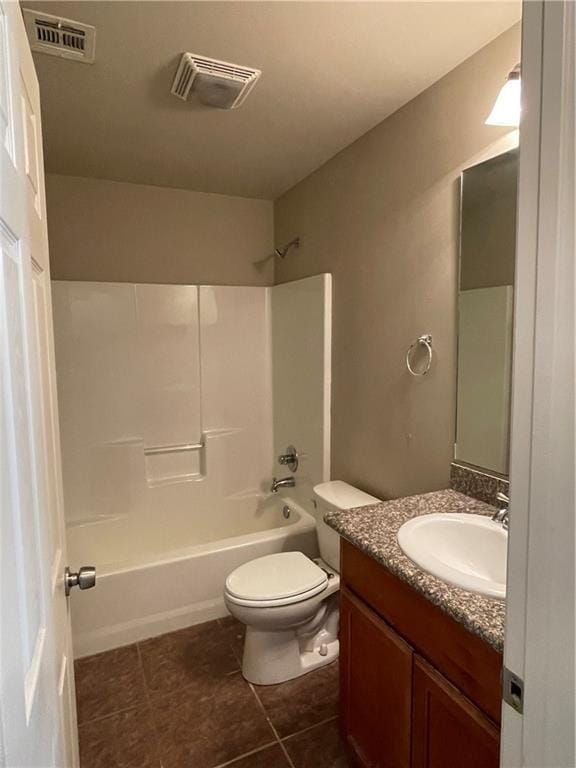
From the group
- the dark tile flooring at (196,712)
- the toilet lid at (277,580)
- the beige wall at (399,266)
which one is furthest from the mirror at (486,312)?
the dark tile flooring at (196,712)

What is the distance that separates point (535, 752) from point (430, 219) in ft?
5.44

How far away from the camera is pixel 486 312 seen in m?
1.56

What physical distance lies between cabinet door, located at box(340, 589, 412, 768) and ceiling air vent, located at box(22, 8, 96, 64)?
1.97 metres

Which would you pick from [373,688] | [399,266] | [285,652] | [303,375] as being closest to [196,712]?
[285,652]

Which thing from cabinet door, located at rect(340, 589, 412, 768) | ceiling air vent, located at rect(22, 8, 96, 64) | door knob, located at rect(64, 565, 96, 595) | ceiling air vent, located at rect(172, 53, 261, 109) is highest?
ceiling air vent, located at rect(22, 8, 96, 64)

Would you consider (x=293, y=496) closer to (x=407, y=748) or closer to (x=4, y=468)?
(x=407, y=748)

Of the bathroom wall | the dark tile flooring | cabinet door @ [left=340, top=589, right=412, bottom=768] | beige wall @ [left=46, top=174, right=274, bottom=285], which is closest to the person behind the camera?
cabinet door @ [left=340, top=589, right=412, bottom=768]

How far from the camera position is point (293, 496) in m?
2.87

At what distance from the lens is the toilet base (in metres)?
1.92

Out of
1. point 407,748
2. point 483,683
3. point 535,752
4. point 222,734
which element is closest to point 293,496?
point 222,734

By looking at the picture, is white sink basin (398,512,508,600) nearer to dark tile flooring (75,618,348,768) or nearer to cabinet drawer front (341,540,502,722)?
cabinet drawer front (341,540,502,722)

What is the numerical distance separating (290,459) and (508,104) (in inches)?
83.2

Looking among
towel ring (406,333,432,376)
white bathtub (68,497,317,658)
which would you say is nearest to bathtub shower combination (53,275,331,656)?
white bathtub (68,497,317,658)

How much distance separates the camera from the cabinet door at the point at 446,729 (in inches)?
38.4
